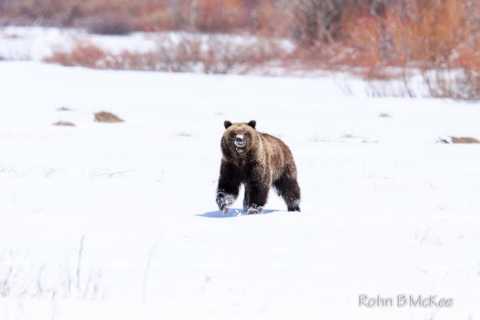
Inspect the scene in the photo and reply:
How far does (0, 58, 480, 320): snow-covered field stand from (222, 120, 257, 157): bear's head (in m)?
0.52

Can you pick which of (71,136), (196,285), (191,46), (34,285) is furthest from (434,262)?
(191,46)

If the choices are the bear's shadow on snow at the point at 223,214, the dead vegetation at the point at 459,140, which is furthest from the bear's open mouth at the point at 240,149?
the dead vegetation at the point at 459,140

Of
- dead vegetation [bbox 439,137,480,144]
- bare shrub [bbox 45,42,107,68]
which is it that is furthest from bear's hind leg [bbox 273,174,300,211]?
bare shrub [bbox 45,42,107,68]

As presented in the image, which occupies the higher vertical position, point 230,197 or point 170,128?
point 170,128

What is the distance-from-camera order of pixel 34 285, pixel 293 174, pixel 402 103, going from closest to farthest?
pixel 34 285 < pixel 293 174 < pixel 402 103

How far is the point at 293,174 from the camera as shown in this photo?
294 inches

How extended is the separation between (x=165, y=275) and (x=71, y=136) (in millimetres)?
8791

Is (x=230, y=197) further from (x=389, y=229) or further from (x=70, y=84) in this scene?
(x=70, y=84)

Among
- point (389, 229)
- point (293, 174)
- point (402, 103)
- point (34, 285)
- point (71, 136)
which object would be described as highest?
point (402, 103)

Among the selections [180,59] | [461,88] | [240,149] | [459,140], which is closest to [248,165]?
[240,149]

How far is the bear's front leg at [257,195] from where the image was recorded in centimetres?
680

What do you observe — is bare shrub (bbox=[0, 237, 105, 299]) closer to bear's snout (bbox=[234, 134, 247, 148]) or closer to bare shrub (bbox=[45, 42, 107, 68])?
bear's snout (bbox=[234, 134, 247, 148])

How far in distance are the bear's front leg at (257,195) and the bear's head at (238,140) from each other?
0.31 metres

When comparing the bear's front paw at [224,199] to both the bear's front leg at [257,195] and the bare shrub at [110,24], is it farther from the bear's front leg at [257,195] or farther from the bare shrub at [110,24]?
the bare shrub at [110,24]
